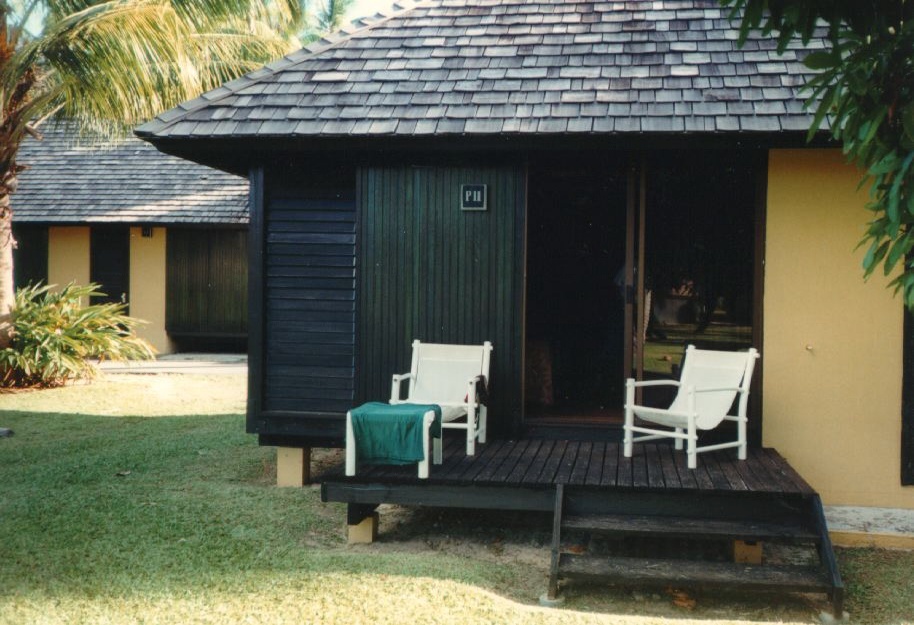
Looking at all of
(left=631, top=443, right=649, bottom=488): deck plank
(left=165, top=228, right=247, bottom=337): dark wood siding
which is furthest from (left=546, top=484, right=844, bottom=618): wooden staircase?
(left=165, top=228, right=247, bottom=337): dark wood siding

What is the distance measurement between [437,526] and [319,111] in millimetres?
3268

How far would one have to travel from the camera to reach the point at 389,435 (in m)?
5.37

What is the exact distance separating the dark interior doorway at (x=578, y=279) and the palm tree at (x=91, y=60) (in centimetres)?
442

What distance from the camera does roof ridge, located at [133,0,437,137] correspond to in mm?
6590

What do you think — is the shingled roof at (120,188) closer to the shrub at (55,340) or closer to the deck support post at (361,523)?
the shrub at (55,340)

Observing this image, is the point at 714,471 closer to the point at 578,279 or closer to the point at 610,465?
the point at 610,465

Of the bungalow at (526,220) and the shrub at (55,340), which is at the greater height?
the bungalow at (526,220)

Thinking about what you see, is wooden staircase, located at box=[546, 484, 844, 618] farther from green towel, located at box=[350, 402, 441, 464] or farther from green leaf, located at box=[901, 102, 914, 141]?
green leaf, located at box=[901, 102, 914, 141]

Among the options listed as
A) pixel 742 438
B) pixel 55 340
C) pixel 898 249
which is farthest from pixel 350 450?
pixel 55 340

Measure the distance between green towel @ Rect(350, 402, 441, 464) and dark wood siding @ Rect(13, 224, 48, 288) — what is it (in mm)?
12860

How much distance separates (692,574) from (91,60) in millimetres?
8201

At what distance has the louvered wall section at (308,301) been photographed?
268 inches

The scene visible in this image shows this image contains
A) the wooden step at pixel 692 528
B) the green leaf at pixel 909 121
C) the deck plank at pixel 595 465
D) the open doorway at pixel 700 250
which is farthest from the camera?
the open doorway at pixel 700 250

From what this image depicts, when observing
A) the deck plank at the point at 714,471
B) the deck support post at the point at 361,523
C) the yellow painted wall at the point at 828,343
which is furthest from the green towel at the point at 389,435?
the yellow painted wall at the point at 828,343
